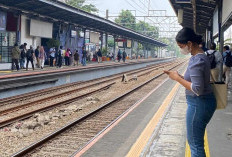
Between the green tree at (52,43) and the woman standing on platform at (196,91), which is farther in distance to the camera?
the green tree at (52,43)

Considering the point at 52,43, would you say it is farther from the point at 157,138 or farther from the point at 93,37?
the point at 157,138

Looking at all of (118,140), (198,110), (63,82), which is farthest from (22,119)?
(63,82)

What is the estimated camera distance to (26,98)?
13406 mm

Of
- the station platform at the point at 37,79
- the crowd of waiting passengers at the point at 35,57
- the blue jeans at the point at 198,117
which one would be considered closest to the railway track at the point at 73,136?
the blue jeans at the point at 198,117

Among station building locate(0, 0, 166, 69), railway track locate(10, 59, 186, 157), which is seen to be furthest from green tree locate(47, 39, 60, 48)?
railway track locate(10, 59, 186, 157)

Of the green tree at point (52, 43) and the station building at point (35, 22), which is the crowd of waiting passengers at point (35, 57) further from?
the station building at point (35, 22)

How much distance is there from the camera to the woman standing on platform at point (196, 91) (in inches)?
122

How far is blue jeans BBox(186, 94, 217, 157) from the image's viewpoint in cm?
313

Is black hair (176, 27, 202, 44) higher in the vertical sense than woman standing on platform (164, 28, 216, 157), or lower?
higher

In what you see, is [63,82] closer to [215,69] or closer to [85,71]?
[85,71]

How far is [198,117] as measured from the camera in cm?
313

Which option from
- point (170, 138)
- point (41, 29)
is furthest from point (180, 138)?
point (41, 29)

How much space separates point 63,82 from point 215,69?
10.8 m

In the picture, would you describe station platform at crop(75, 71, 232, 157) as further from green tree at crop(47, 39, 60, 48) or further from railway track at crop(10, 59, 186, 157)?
green tree at crop(47, 39, 60, 48)
